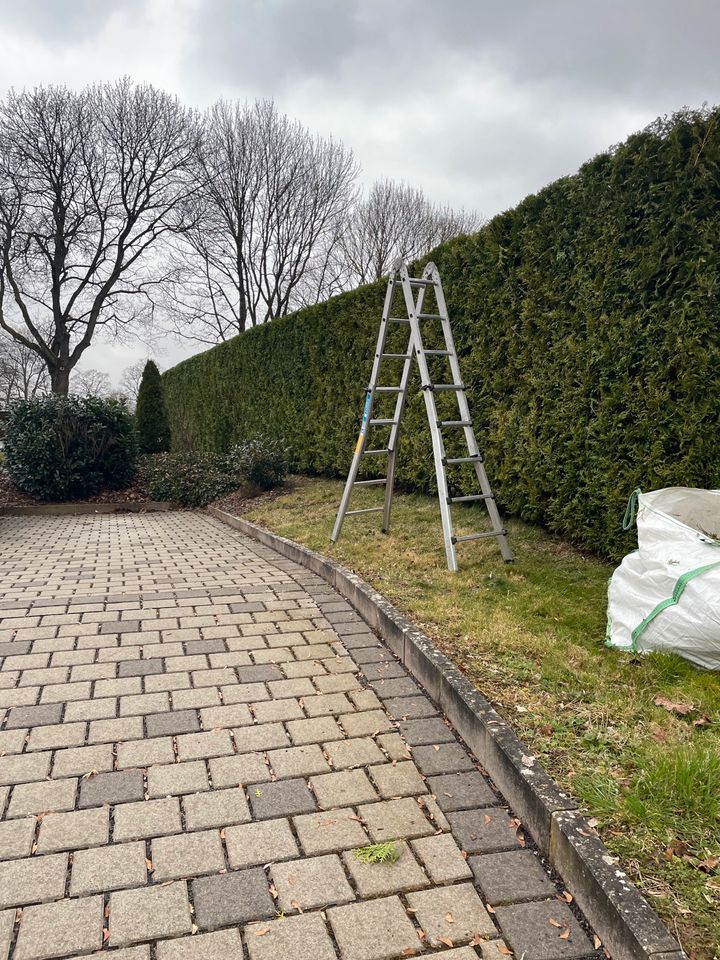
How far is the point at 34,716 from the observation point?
3051 millimetres

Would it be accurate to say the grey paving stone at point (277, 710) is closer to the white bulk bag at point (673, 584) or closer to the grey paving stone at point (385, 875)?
the grey paving stone at point (385, 875)

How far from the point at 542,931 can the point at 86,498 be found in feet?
39.8

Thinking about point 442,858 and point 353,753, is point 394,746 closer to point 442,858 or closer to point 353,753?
point 353,753

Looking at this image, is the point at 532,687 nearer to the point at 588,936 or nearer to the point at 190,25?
the point at 588,936

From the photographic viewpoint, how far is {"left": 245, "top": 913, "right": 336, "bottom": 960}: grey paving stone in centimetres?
175

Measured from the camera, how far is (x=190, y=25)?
233 inches

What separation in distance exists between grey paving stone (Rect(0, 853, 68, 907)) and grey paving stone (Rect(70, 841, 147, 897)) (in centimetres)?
4

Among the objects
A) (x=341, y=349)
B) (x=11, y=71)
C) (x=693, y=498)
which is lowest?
(x=693, y=498)

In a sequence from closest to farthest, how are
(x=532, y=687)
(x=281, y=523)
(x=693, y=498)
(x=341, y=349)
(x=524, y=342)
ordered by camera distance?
(x=532, y=687) → (x=693, y=498) → (x=524, y=342) → (x=281, y=523) → (x=341, y=349)

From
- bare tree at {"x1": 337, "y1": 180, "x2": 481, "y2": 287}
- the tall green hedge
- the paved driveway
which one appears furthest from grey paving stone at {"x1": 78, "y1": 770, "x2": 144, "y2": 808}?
bare tree at {"x1": 337, "y1": 180, "x2": 481, "y2": 287}

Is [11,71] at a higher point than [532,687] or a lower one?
higher

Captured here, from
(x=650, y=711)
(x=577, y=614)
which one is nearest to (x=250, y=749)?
(x=650, y=711)

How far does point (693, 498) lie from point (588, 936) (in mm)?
2748

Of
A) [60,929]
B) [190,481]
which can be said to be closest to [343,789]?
[60,929]
